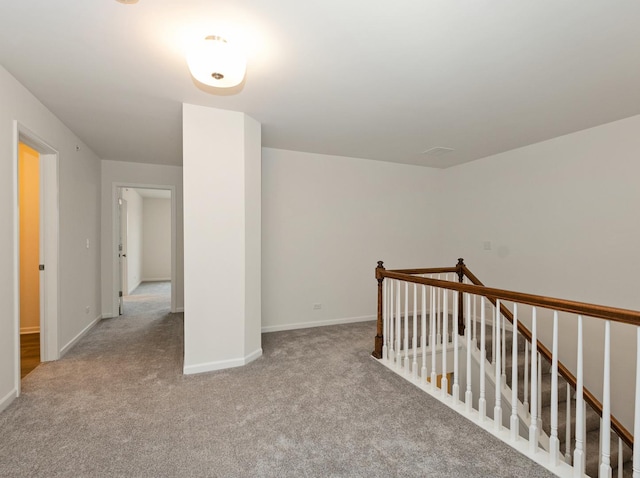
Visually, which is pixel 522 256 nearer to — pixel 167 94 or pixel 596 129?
pixel 596 129

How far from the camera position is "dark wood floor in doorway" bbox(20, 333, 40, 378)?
2.91 metres

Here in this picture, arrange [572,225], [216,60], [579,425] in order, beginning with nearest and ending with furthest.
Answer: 1. [579,425]
2. [216,60]
3. [572,225]

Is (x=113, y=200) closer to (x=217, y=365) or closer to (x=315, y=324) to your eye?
(x=217, y=365)

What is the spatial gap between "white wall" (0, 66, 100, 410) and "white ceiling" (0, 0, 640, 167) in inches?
7.2

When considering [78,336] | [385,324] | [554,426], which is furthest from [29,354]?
[554,426]

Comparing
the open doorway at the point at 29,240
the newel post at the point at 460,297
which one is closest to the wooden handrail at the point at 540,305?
the newel post at the point at 460,297

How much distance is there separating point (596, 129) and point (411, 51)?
2730 mm

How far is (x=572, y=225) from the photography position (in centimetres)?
354

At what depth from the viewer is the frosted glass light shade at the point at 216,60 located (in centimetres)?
181

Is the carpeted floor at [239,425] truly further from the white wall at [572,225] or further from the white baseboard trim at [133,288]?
the white baseboard trim at [133,288]

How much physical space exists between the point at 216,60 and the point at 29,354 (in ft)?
12.1

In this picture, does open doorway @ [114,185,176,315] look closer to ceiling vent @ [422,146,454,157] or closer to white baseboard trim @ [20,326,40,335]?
white baseboard trim @ [20,326,40,335]

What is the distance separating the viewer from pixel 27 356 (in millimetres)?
3230

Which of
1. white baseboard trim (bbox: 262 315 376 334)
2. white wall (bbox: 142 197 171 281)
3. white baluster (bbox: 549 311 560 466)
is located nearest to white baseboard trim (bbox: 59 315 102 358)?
white baseboard trim (bbox: 262 315 376 334)
